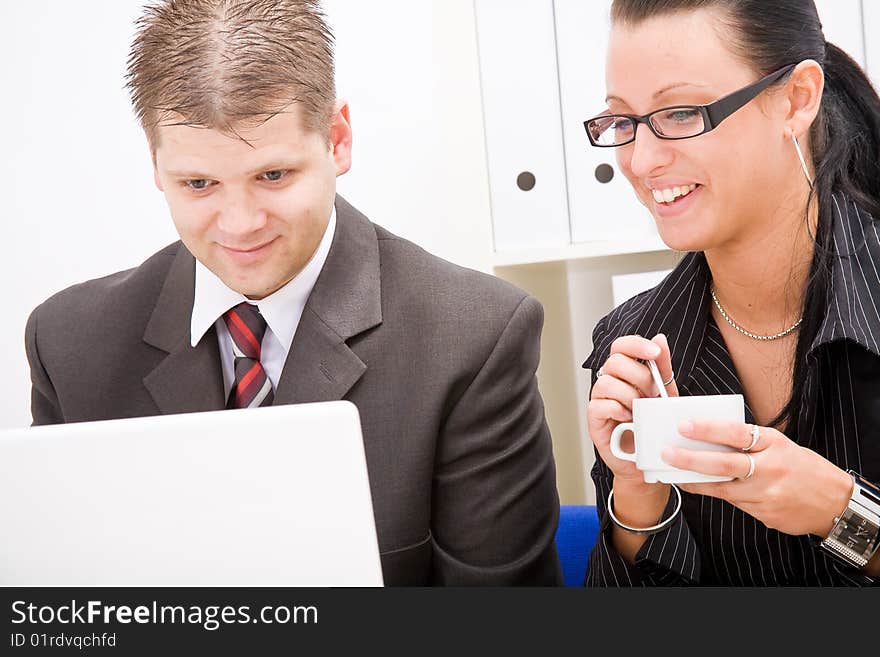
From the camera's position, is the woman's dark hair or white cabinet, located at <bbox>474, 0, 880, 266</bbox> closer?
the woman's dark hair

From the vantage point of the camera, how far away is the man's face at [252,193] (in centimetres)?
114

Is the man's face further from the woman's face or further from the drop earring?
the drop earring

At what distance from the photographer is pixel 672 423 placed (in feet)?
2.89

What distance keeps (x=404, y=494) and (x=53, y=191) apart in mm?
1210

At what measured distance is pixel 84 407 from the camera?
1.32 meters

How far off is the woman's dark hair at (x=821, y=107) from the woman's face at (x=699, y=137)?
0.07 ft

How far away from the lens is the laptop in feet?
2.24

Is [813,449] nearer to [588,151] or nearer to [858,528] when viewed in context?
[858,528]

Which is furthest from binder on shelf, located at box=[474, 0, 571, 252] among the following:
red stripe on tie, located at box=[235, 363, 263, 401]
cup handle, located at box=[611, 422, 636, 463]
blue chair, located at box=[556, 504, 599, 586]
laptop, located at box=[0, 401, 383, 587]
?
laptop, located at box=[0, 401, 383, 587]

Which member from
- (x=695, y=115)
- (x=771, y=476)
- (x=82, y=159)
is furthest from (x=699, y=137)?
(x=82, y=159)

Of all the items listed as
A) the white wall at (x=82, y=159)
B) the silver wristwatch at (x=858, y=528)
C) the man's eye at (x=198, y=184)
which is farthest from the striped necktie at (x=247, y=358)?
the white wall at (x=82, y=159)

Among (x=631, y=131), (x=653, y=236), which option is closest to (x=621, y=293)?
(x=653, y=236)

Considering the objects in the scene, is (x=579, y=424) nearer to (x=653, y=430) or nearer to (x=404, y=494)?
(x=404, y=494)

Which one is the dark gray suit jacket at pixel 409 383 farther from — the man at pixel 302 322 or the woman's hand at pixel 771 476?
the woman's hand at pixel 771 476
